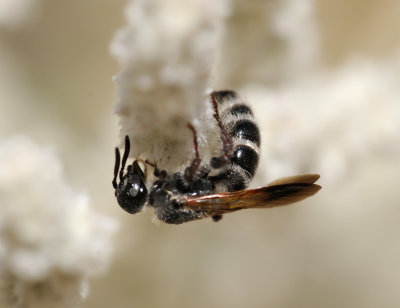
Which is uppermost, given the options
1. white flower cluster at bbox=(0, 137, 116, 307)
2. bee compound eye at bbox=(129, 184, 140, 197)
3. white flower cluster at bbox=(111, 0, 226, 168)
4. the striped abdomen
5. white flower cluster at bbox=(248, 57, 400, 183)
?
white flower cluster at bbox=(248, 57, 400, 183)

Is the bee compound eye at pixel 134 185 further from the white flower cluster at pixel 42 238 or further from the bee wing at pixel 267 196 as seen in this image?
the white flower cluster at pixel 42 238

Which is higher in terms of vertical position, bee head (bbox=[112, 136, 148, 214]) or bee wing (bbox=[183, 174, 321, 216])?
bee head (bbox=[112, 136, 148, 214])

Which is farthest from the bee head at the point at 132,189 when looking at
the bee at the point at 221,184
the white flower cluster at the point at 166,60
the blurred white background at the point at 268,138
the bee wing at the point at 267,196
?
the white flower cluster at the point at 166,60

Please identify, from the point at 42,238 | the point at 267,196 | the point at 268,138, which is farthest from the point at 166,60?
the point at 268,138

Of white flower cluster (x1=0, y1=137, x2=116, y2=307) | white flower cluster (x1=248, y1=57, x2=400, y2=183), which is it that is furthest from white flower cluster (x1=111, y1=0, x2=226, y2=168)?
white flower cluster (x1=248, y1=57, x2=400, y2=183)

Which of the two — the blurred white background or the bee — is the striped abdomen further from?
the blurred white background

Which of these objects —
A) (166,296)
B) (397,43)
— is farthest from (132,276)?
(397,43)

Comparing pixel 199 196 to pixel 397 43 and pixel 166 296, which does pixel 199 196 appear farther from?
pixel 397 43
